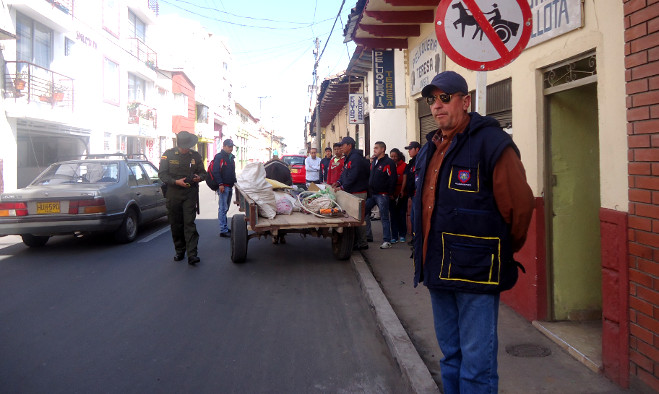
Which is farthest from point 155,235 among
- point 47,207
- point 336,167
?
point 336,167

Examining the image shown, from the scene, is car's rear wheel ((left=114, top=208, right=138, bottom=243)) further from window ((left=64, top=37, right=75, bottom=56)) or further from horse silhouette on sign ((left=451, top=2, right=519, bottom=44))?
window ((left=64, top=37, right=75, bottom=56))

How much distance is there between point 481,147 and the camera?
2344mm

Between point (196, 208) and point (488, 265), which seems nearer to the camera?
point (488, 265)

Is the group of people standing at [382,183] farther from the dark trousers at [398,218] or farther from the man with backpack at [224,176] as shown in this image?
the man with backpack at [224,176]

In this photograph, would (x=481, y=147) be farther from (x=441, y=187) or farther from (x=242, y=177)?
(x=242, y=177)

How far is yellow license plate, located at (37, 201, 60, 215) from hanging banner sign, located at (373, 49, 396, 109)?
5983 millimetres

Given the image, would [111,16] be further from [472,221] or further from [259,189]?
[472,221]

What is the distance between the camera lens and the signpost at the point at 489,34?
10.4ft

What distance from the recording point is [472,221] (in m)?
2.32

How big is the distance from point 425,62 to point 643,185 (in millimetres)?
5188

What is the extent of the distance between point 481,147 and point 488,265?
1.86 ft

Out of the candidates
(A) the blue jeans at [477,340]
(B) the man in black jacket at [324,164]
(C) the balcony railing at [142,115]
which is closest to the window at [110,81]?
(C) the balcony railing at [142,115]

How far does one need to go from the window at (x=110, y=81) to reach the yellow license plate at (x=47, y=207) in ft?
53.1

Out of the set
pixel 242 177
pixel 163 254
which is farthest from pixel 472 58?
pixel 163 254
